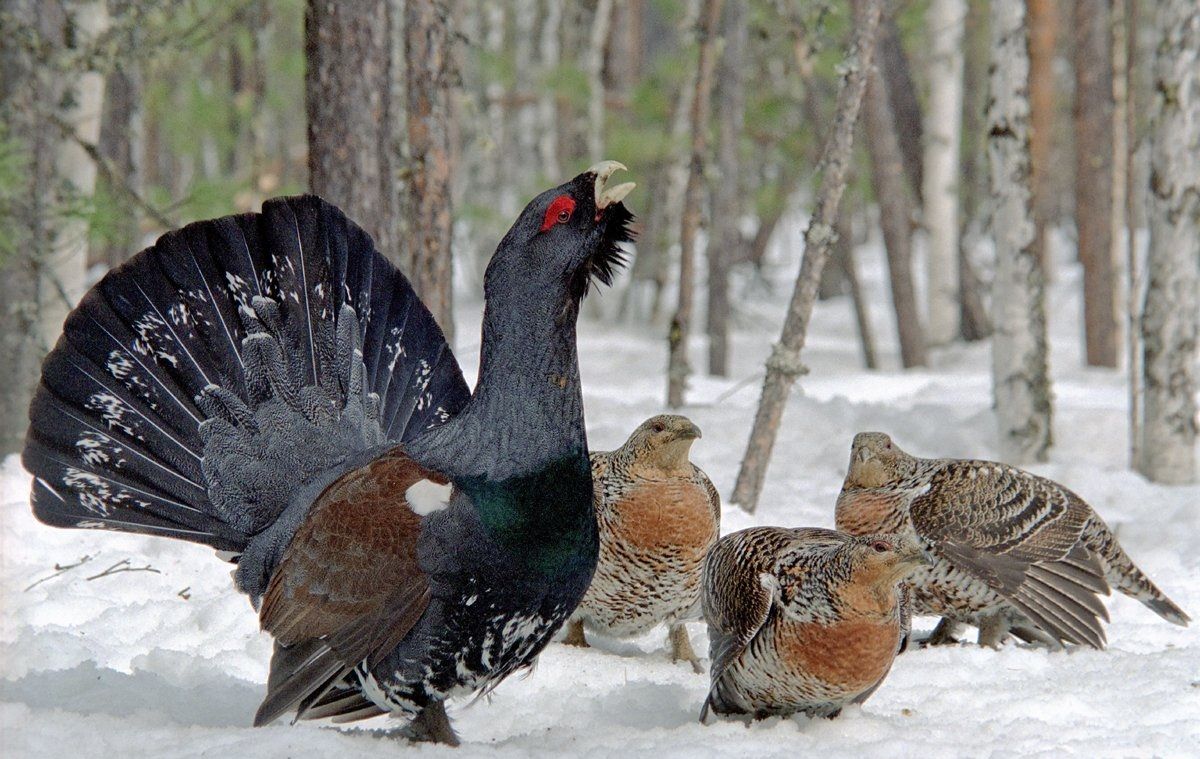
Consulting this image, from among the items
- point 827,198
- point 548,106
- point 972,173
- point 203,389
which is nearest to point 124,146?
point 548,106

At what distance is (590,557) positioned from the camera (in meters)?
3.41

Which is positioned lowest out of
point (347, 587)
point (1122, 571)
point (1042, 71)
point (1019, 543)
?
point (1122, 571)

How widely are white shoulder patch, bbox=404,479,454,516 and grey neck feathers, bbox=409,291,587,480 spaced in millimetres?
52

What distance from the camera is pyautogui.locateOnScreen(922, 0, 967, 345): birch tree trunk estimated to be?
45.5 ft

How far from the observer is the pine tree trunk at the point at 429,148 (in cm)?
618

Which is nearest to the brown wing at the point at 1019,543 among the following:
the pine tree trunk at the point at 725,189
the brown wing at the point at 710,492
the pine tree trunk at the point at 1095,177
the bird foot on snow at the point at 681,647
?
the brown wing at the point at 710,492

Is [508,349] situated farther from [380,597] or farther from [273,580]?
[273,580]

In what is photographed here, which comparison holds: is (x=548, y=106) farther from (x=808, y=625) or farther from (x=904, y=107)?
(x=808, y=625)

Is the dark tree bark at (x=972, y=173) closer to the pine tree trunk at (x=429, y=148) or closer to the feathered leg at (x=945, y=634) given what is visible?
the pine tree trunk at (x=429, y=148)

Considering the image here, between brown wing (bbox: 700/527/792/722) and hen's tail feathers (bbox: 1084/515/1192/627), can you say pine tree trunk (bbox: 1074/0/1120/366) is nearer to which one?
hen's tail feathers (bbox: 1084/515/1192/627)

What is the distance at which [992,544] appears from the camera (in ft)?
15.1

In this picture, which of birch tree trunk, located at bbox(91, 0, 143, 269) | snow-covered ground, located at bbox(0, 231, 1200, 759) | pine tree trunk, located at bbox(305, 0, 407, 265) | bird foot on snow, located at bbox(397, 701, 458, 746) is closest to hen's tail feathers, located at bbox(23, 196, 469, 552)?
snow-covered ground, located at bbox(0, 231, 1200, 759)

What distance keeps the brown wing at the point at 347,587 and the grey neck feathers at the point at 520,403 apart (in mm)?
140

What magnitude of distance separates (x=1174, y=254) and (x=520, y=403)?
542cm
